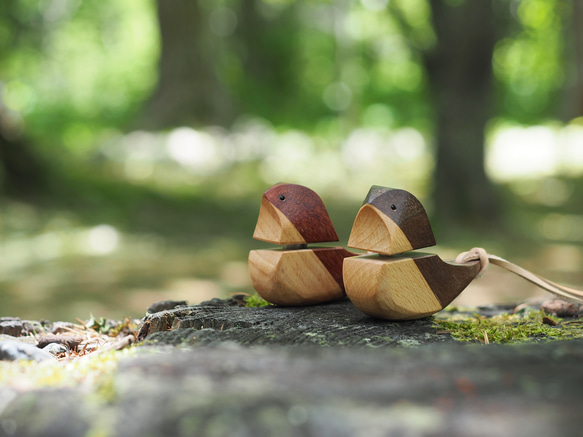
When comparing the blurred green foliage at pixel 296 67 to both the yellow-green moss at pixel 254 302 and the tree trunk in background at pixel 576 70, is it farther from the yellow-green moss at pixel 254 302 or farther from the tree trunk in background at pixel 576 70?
the yellow-green moss at pixel 254 302

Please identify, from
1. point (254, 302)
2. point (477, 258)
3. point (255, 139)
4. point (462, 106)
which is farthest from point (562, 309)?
point (255, 139)

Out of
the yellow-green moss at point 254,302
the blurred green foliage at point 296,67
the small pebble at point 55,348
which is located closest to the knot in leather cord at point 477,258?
the yellow-green moss at point 254,302

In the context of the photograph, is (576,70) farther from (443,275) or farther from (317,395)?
(317,395)

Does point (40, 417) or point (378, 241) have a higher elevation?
point (378, 241)

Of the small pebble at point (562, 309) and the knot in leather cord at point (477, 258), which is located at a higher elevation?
the knot in leather cord at point (477, 258)

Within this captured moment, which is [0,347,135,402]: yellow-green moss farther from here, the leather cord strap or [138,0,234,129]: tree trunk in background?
[138,0,234,129]: tree trunk in background

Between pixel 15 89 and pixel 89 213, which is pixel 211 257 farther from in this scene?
pixel 15 89

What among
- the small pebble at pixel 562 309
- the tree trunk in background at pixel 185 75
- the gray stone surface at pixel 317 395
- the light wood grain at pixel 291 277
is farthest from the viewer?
the tree trunk in background at pixel 185 75

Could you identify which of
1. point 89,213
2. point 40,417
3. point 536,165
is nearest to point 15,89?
point 89,213
